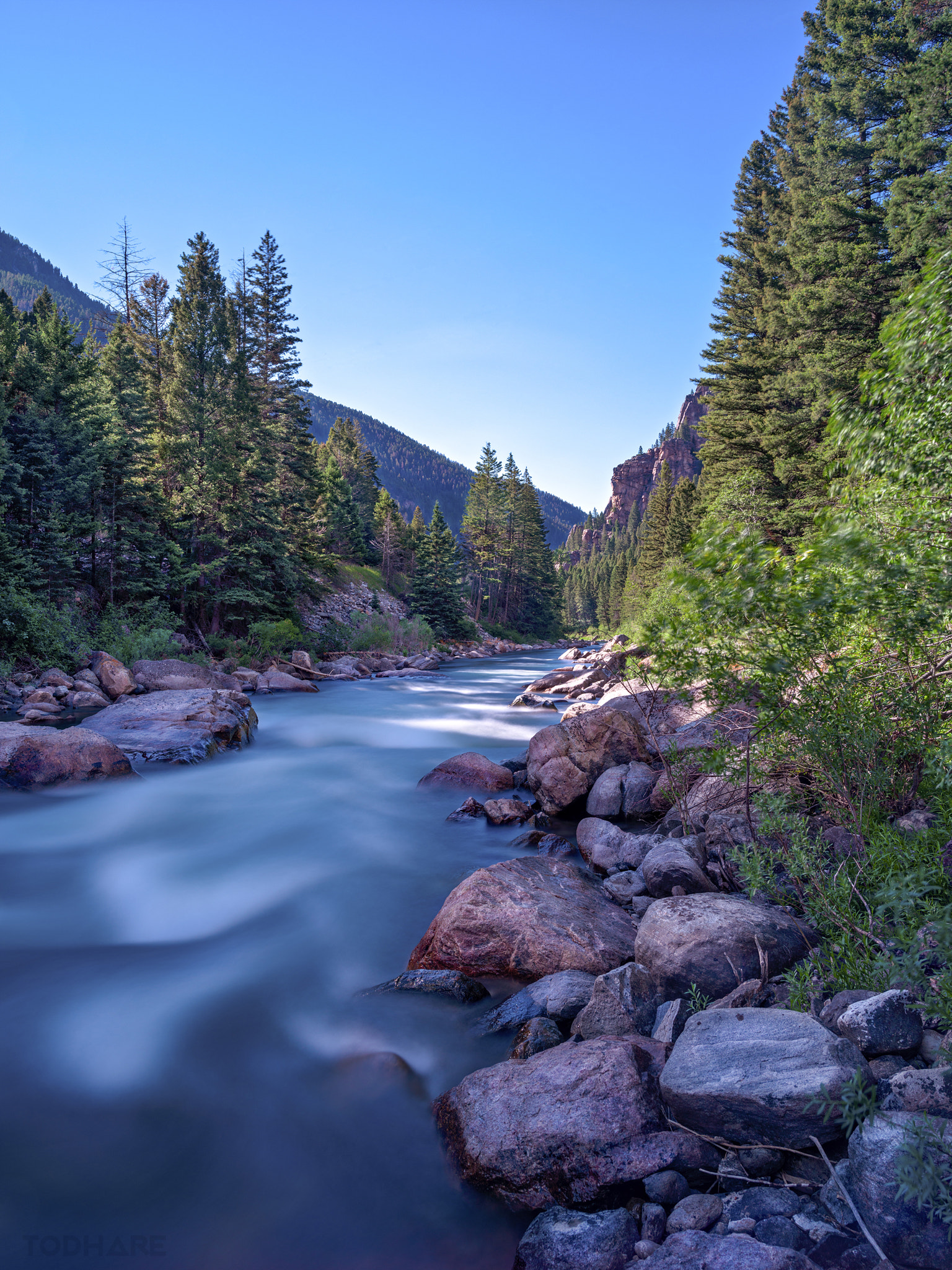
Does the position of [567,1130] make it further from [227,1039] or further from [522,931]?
[227,1039]

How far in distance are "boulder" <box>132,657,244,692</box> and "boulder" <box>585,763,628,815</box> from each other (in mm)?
11978

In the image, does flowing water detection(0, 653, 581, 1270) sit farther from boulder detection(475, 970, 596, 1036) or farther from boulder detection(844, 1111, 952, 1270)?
boulder detection(844, 1111, 952, 1270)

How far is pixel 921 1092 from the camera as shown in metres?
2.55

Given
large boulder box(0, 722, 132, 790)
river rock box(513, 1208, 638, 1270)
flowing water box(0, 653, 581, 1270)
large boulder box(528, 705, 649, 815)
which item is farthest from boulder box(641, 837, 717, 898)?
large boulder box(0, 722, 132, 790)

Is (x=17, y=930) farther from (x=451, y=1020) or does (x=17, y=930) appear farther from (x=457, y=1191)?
(x=457, y=1191)

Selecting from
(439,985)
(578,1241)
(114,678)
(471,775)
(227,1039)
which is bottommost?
(227,1039)

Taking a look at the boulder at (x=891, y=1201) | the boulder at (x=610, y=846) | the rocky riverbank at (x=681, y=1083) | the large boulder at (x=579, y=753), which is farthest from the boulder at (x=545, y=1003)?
the large boulder at (x=579, y=753)

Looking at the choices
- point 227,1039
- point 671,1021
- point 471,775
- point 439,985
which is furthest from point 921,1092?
point 471,775

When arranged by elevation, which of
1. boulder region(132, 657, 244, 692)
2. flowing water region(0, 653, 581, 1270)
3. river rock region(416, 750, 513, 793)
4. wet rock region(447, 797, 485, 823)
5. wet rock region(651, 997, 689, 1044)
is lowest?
flowing water region(0, 653, 581, 1270)

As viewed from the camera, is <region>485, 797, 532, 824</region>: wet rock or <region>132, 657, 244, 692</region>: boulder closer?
<region>485, 797, 532, 824</region>: wet rock

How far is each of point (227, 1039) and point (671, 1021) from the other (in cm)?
346

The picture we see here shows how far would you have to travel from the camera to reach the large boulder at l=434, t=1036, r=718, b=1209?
118 inches

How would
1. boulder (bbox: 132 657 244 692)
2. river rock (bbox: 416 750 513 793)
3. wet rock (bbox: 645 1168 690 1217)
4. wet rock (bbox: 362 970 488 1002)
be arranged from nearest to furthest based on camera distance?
1. wet rock (bbox: 645 1168 690 1217)
2. wet rock (bbox: 362 970 488 1002)
3. river rock (bbox: 416 750 513 793)
4. boulder (bbox: 132 657 244 692)

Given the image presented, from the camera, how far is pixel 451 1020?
475 cm
